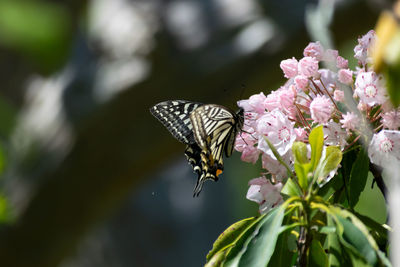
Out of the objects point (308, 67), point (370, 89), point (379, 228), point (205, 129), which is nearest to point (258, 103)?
point (308, 67)

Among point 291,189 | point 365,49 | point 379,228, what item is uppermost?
point 365,49

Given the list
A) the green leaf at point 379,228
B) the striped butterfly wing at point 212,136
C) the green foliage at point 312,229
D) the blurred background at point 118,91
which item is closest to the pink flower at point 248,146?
the green foliage at point 312,229

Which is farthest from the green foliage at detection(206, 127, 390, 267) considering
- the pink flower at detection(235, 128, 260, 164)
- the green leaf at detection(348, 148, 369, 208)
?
the pink flower at detection(235, 128, 260, 164)

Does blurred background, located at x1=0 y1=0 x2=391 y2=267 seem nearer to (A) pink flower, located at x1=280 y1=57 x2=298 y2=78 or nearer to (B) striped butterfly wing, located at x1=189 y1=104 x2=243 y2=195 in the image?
(B) striped butterfly wing, located at x1=189 y1=104 x2=243 y2=195

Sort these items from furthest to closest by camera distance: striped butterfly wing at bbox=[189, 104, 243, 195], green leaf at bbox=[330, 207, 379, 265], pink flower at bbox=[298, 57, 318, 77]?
striped butterfly wing at bbox=[189, 104, 243, 195] → pink flower at bbox=[298, 57, 318, 77] → green leaf at bbox=[330, 207, 379, 265]

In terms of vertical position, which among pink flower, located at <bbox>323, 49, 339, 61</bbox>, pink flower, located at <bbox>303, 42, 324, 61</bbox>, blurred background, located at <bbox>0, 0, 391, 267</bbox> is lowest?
blurred background, located at <bbox>0, 0, 391, 267</bbox>

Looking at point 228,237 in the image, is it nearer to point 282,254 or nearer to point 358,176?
point 282,254
